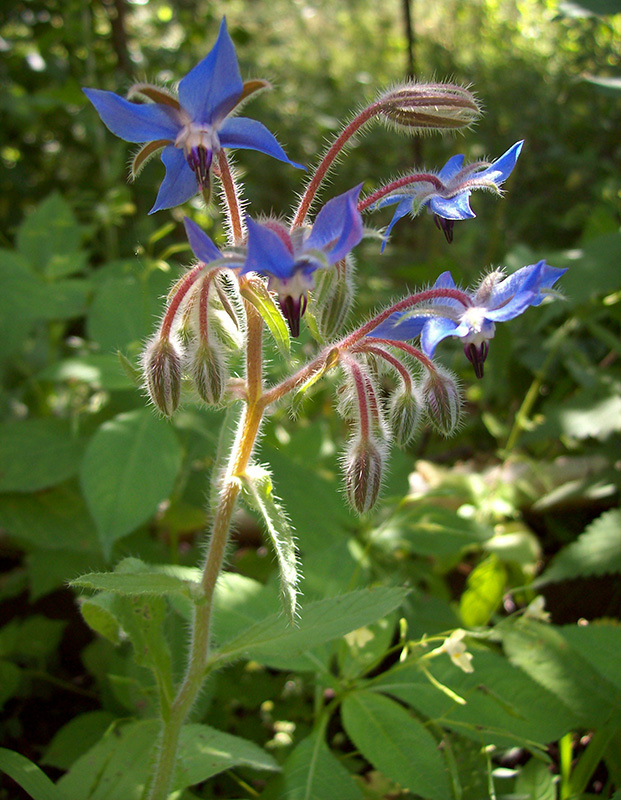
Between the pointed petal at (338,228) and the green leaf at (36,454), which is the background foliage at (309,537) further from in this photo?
the pointed petal at (338,228)

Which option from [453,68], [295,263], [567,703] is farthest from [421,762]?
[453,68]

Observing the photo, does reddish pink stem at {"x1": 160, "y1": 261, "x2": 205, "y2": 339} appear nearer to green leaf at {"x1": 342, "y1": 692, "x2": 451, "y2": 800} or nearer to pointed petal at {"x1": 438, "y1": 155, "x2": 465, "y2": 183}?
pointed petal at {"x1": 438, "y1": 155, "x2": 465, "y2": 183}

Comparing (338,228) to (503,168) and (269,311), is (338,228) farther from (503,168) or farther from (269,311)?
(503,168)

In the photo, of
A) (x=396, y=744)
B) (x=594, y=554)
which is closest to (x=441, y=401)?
(x=396, y=744)

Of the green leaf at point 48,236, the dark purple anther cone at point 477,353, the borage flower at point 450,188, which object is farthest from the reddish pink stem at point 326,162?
the green leaf at point 48,236

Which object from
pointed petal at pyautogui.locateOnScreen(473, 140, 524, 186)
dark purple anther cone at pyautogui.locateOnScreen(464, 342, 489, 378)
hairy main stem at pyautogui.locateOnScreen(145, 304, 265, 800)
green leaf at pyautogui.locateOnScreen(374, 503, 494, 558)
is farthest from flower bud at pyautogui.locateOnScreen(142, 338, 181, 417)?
green leaf at pyautogui.locateOnScreen(374, 503, 494, 558)

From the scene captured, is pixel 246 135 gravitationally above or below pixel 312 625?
above
